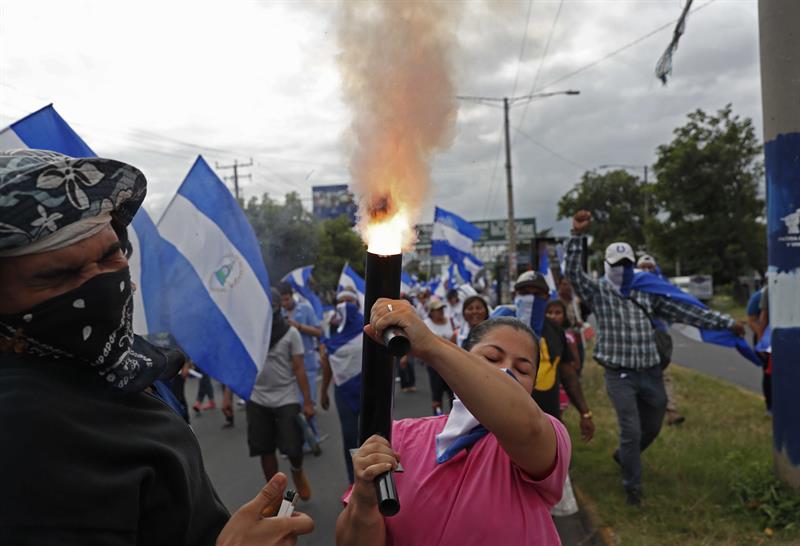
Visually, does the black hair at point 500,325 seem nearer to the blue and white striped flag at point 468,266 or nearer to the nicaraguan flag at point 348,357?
the nicaraguan flag at point 348,357

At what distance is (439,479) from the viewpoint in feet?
6.58

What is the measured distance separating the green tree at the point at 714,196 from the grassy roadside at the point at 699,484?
2705 centimetres

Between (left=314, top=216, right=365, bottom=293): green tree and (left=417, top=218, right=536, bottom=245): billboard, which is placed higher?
(left=417, top=218, right=536, bottom=245): billboard

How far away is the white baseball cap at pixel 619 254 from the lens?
5.74 metres

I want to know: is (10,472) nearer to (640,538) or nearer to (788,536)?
(640,538)

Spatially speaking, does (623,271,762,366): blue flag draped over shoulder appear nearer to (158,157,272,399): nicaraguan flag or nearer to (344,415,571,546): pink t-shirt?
(158,157,272,399): nicaraguan flag

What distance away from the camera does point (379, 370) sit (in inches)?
68.9

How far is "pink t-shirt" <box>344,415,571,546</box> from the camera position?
1.87 meters

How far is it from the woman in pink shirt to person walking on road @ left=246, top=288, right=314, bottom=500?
3803 mm

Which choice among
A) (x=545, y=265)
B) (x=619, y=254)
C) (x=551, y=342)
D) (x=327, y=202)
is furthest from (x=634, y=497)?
(x=327, y=202)

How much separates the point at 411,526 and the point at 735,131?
34945 mm

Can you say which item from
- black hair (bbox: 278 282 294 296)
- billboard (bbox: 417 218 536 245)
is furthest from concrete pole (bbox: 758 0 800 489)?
billboard (bbox: 417 218 536 245)

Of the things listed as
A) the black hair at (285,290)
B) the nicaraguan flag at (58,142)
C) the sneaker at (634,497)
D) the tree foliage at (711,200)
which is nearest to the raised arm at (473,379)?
the nicaraguan flag at (58,142)

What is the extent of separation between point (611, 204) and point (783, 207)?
58.8 metres
